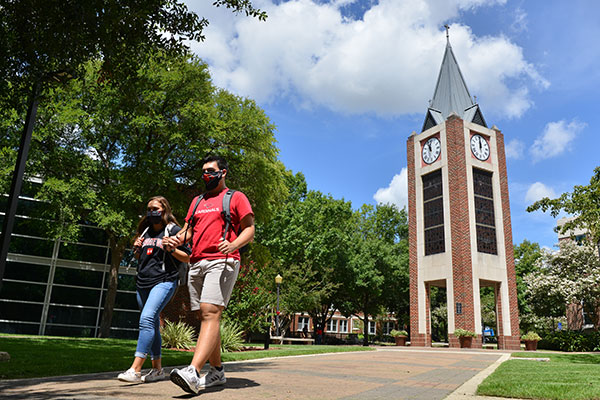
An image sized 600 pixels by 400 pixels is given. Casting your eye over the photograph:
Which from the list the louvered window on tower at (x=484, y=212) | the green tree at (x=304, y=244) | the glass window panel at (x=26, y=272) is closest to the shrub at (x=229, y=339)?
the glass window panel at (x=26, y=272)

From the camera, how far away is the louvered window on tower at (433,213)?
108ft

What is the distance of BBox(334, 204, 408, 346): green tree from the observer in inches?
1480

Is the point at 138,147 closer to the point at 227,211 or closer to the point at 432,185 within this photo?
the point at 227,211

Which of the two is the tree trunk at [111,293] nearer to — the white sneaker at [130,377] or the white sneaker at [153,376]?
the white sneaker at [153,376]

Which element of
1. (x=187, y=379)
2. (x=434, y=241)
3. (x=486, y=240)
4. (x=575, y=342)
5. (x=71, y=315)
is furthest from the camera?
(x=434, y=241)

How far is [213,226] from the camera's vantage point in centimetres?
424

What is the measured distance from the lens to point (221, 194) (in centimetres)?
446

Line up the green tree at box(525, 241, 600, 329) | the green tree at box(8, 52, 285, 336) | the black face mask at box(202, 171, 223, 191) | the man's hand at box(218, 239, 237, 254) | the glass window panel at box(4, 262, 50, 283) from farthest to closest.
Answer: the green tree at box(525, 241, 600, 329) < the glass window panel at box(4, 262, 50, 283) < the green tree at box(8, 52, 285, 336) < the black face mask at box(202, 171, 223, 191) < the man's hand at box(218, 239, 237, 254)

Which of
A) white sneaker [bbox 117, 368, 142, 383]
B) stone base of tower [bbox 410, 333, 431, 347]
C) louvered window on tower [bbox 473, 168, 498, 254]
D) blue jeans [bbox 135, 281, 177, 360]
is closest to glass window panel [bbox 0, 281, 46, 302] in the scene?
blue jeans [bbox 135, 281, 177, 360]

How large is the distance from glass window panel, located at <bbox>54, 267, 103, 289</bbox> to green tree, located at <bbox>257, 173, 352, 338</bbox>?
32.4 feet

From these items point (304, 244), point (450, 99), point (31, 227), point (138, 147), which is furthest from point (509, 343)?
point (31, 227)

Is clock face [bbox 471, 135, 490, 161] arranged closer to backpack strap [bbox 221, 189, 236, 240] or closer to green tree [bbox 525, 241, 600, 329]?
green tree [bbox 525, 241, 600, 329]

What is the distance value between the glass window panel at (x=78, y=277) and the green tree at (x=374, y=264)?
1957 centimetres

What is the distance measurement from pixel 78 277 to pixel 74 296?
90 cm
